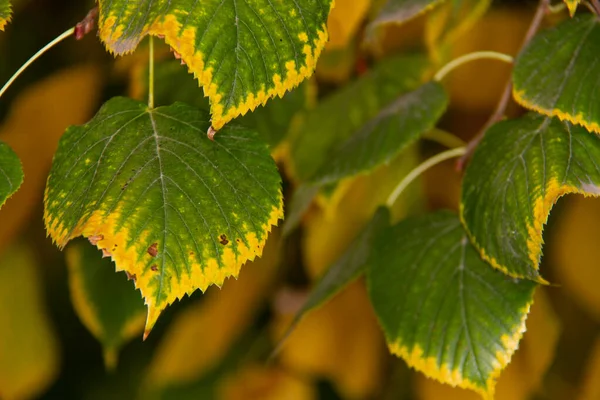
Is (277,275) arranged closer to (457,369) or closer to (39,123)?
(39,123)

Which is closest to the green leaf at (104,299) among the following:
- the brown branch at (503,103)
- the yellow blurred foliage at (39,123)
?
the yellow blurred foliage at (39,123)

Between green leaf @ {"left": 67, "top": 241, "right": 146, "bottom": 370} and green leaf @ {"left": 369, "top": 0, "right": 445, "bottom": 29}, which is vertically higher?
green leaf @ {"left": 369, "top": 0, "right": 445, "bottom": 29}

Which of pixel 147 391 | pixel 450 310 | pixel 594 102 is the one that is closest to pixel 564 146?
pixel 594 102

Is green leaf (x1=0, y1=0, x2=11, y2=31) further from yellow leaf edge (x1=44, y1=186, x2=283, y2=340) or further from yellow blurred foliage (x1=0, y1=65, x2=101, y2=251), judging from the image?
yellow blurred foliage (x1=0, y1=65, x2=101, y2=251)

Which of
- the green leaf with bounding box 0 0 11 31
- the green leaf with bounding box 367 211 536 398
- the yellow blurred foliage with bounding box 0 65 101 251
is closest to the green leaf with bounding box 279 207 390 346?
the green leaf with bounding box 367 211 536 398

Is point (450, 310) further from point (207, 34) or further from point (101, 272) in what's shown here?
point (101, 272)

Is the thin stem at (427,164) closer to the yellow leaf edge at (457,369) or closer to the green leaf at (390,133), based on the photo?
the green leaf at (390,133)

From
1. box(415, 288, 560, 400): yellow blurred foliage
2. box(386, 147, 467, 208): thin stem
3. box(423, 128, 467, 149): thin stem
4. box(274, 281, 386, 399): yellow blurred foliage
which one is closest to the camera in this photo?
box(386, 147, 467, 208): thin stem
